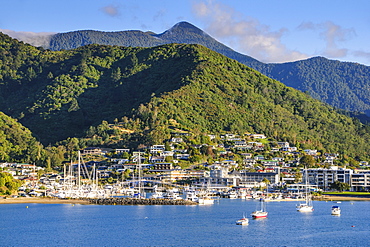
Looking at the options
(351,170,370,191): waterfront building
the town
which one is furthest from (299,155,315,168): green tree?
(351,170,370,191): waterfront building

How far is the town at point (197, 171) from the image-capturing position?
129750 millimetres

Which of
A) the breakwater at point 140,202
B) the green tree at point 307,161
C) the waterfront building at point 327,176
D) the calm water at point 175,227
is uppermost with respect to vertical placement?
the green tree at point 307,161

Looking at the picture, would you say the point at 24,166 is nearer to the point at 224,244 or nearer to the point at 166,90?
the point at 166,90

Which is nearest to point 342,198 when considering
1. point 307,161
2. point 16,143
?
point 307,161

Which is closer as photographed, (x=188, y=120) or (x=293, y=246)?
(x=293, y=246)

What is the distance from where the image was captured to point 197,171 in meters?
138

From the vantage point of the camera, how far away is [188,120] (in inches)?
6747

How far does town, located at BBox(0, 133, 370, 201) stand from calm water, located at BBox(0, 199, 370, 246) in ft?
88.1

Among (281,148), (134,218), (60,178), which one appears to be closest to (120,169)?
(60,178)

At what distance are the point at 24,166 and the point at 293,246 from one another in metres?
99.7

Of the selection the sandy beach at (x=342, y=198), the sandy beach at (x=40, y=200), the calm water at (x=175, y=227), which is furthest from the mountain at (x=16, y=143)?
the sandy beach at (x=342, y=198)

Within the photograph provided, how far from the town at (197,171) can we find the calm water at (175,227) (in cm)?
2684

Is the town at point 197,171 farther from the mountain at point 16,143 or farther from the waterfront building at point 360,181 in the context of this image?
the mountain at point 16,143

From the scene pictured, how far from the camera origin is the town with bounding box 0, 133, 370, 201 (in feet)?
426
